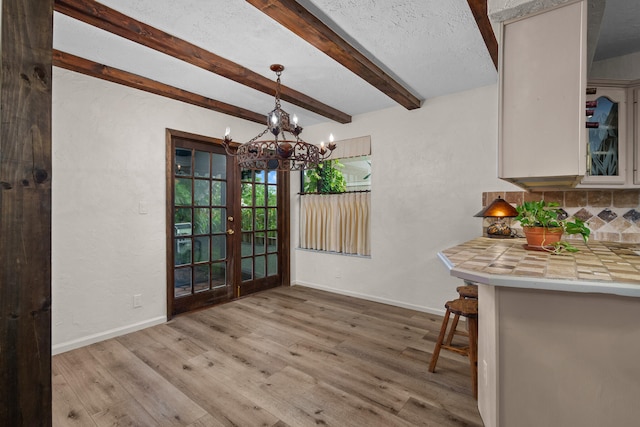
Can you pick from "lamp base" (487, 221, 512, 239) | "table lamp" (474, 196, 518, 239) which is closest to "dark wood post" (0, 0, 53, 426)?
"table lamp" (474, 196, 518, 239)

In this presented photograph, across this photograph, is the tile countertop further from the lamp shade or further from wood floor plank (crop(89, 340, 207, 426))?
wood floor plank (crop(89, 340, 207, 426))

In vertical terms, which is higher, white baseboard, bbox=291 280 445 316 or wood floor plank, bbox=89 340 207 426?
white baseboard, bbox=291 280 445 316

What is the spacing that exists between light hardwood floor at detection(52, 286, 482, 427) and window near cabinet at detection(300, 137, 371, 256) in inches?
46.6

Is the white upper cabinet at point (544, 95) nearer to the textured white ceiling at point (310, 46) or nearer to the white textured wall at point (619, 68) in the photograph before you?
the textured white ceiling at point (310, 46)

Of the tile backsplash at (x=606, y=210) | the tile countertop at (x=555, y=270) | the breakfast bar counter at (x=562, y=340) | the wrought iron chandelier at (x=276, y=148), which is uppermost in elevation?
the wrought iron chandelier at (x=276, y=148)

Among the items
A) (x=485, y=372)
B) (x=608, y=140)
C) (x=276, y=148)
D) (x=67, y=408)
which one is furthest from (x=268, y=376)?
(x=608, y=140)

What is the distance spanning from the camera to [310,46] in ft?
7.26

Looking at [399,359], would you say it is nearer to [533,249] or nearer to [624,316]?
[533,249]

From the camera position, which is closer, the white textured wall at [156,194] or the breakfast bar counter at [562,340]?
the breakfast bar counter at [562,340]

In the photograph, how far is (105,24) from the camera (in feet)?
6.08

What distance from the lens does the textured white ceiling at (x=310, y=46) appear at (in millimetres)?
1810

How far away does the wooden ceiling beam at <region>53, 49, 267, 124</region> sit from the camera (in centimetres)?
236

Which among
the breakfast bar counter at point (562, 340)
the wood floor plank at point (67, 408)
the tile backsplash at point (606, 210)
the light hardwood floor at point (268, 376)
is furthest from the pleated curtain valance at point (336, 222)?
the wood floor plank at point (67, 408)

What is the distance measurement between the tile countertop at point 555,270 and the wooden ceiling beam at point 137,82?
2978mm
